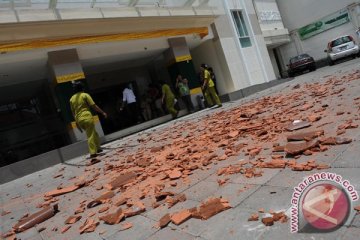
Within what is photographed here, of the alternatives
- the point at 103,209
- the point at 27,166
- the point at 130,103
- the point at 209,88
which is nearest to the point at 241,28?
the point at 209,88

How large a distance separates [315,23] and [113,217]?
28.3 metres

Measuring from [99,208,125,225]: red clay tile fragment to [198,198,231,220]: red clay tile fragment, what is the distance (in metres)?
0.87

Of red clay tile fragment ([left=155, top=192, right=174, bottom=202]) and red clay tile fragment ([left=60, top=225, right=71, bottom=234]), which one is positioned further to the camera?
red clay tile fragment ([left=155, top=192, right=174, bottom=202])

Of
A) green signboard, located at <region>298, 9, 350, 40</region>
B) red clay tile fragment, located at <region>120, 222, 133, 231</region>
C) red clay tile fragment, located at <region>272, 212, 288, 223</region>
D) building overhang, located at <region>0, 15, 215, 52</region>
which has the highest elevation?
building overhang, located at <region>0, 15, 215, 52</region>

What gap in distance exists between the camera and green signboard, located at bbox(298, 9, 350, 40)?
82.2 feet

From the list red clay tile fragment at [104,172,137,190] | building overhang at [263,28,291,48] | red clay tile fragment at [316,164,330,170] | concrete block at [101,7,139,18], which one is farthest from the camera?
building overhang at [263,28,291,48]

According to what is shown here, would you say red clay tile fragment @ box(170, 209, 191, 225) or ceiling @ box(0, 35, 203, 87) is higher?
ceiling @ box(0, 35, 203, 87)

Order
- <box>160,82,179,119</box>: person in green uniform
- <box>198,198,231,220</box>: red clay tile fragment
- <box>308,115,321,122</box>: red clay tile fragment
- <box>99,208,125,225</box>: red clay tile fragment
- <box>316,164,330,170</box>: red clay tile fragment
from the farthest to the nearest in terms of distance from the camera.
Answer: <box>160,82,179,119</box>: person in green uniform, <box>308,115,321,122</box>: red clay tile fragment, <box>99,208,125,225</box>: red clay tile fragment, <box>316,164,330,170</box>: red clay tile fragment, <box>198,198,231,220</box>: red clay tile fragment

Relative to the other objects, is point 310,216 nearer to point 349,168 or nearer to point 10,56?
point 349,168

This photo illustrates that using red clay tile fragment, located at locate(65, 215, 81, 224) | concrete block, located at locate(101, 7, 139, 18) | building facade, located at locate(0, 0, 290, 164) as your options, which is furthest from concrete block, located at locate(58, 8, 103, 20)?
red clay tile fragment, located at locate(65, 215, 81, 224)

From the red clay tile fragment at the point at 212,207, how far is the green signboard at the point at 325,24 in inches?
1072

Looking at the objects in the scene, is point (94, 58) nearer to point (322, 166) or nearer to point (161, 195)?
point (161, 195)

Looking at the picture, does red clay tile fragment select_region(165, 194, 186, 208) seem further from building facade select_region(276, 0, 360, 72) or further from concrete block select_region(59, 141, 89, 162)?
building facade select_region(276, 0, 360, 72)

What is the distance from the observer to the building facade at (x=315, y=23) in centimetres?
2488
